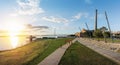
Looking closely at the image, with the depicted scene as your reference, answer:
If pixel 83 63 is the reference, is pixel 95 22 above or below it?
above

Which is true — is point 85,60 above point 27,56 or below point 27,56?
above

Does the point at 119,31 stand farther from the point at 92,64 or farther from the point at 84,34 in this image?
the point at 92,64

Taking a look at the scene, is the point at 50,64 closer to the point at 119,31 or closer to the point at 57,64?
the point at 57,64

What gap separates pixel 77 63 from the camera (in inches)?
677

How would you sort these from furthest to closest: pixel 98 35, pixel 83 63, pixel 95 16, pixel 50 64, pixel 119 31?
pixel 119 31 < pixel 95 16 < pixel 98 35 < pixel 83 63 < pixel 50 64

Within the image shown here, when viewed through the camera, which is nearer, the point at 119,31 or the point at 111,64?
the point at 111,64

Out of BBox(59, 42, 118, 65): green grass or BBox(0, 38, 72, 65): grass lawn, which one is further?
BBox(0, 38, 72, 65): grass lawn

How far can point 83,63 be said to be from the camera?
17109mm

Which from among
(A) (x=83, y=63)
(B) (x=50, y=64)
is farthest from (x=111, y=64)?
(B) (x=50, y=64)

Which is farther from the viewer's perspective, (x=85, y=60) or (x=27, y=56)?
(x=27, y=56)

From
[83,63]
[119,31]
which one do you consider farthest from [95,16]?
[83,63]

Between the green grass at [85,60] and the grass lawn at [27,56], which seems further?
the grass lawn at [27,56]

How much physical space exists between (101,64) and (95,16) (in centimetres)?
9851

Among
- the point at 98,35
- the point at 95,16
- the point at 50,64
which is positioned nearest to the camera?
the point at 50,64
